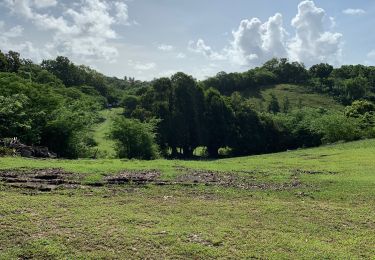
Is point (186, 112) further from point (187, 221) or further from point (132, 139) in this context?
point (187, 221)

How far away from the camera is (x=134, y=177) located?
66.7 feet

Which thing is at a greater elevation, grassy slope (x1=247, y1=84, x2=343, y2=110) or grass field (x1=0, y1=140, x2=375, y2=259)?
grassy slope (x1=247, y1=84, x2=343, y2=110)

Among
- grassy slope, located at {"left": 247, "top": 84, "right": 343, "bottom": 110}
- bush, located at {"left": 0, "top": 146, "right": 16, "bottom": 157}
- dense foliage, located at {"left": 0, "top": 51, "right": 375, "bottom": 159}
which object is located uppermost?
grassy slope, located at {"left": 247, "top": 84, "right": 343, "bottom": 110}

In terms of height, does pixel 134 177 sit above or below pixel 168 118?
below

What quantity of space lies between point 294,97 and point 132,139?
98777mm

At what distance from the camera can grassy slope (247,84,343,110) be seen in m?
125

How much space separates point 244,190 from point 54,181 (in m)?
8.86

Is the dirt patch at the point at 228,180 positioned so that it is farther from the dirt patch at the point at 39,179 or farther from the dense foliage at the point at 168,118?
the dense foliage at the point at 168,118

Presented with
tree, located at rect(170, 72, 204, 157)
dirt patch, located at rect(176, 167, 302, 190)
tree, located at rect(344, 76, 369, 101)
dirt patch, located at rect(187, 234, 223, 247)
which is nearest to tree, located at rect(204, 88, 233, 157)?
tree, located at rect(170, 72, 204, 157)

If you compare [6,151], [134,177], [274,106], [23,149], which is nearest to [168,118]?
[23,149]

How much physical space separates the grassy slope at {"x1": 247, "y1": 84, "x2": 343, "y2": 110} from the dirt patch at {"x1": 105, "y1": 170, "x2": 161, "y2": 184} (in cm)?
9916

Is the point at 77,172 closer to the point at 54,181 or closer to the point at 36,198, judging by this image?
the point at 54,181

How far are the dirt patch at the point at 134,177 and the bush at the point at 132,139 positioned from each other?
22169 mm

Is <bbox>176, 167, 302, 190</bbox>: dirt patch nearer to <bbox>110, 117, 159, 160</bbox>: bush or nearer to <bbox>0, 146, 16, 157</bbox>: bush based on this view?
<bbox>0, 146, 16, 157</bbox>: bush
